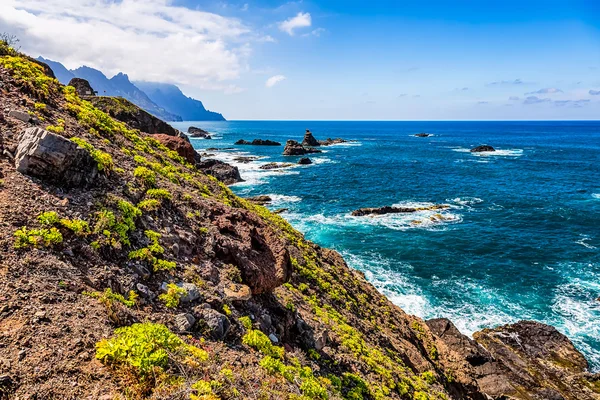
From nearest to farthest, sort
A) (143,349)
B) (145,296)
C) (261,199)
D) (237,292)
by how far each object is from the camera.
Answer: (143,349) → (145,296) → (237,292) → (261,199)

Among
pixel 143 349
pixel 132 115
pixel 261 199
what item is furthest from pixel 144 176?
pixel 261 199

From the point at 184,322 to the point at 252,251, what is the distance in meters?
5.20

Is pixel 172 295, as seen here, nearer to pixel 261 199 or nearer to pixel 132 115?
pixel 132 115

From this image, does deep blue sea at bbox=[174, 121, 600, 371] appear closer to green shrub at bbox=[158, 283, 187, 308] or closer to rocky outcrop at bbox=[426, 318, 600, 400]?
rocky outcrop at bbox=[426, 318, 600, 400]

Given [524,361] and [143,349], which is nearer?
[143,349]

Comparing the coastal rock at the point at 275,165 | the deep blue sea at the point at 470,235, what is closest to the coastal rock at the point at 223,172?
the deep blue sea at the point at 470,235

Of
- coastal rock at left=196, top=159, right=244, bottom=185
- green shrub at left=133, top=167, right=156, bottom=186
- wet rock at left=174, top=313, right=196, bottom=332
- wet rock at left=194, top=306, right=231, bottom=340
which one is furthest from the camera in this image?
coastal rock at left=196, top=159, right=244, bottom=185

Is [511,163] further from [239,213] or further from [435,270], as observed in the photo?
[239,213]

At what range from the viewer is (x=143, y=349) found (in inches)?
289

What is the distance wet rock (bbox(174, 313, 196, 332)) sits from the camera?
970 centimetres

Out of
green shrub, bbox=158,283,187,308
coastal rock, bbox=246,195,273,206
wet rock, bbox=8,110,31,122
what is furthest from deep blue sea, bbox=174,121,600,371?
wet rock, bbox=8,110,31,122

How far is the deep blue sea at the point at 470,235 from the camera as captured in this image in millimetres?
33062

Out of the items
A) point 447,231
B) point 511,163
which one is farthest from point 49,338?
point 511,163

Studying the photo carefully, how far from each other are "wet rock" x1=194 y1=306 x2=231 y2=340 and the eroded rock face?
2.94 m
